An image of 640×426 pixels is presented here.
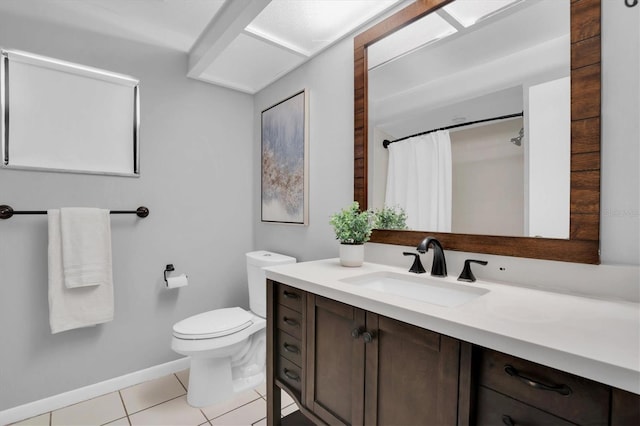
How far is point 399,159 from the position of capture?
156 centimetres

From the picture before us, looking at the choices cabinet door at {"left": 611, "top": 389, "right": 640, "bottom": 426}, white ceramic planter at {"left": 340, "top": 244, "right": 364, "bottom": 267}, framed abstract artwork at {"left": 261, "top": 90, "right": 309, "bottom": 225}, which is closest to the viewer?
cabinet door at {"left": 611, "top": 389, "right": 640, "bottom": 426}

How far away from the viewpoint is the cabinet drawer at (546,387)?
61 cm

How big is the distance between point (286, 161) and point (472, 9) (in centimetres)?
143

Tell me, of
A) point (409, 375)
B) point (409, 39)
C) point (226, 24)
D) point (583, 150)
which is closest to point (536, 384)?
point (409, 375)

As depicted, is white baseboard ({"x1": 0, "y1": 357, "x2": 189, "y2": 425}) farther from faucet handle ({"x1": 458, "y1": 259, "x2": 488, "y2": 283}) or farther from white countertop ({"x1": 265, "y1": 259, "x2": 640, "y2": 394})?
faucet handle ({"x1": 458, "y1": 259, "x2": 488, "y2": 283})

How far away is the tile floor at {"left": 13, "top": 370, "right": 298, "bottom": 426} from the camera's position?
174cm

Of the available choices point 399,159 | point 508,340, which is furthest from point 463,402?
point 399,159

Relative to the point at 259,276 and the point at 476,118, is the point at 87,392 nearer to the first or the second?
the point at 259,276

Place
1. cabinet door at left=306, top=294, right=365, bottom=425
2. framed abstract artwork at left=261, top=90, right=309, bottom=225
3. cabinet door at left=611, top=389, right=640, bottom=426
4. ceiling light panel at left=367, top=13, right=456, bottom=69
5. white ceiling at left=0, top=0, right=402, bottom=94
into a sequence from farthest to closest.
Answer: framed abstract artwork at left=261, top=90, right=309, bottom=225 → white ceiling at left=0, top=0, right=402, bottom=94 → ceiling light panel at left=367, top=13, right=456, bottom=69 → cabinet door at left=306, top=294, right=365, bottom=425 → cabinet door at left=611, top=389, right=640, bottom=426

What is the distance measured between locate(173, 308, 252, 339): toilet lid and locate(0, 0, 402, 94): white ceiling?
1738mm

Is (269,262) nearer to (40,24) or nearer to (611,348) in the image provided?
(611,348)

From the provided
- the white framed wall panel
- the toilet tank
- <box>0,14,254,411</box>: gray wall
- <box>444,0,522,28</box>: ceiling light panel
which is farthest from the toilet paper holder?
<box>444,0,522,28</box>: ceiling light panel

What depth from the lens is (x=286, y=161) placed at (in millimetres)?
2299

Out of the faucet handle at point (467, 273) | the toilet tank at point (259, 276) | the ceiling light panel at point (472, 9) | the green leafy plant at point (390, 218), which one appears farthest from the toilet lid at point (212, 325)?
the ceiling light panel at point (472, 9)
